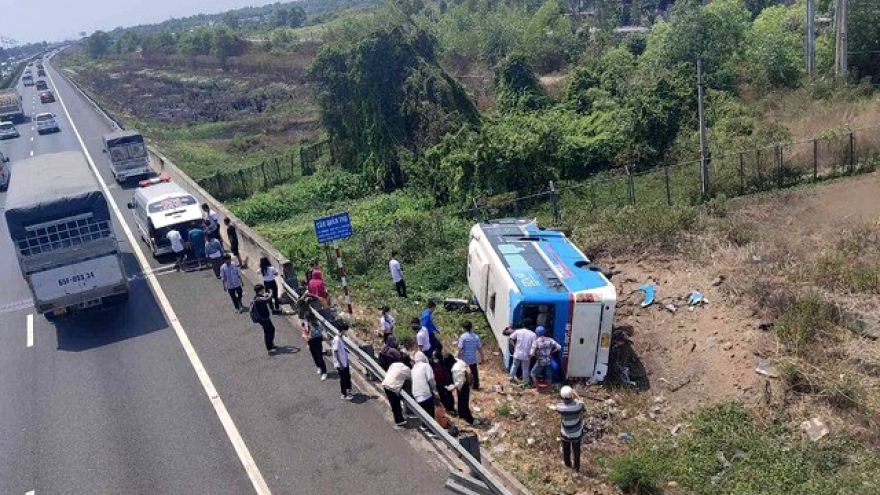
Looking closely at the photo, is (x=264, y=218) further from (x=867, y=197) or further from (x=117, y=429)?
(x=867, y=197)

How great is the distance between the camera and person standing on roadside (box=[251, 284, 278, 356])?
15391mm

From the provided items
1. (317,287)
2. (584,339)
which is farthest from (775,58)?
(317,287)

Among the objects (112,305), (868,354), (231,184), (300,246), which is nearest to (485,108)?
(231,184)

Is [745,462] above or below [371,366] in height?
below

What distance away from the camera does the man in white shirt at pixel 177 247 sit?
2180cm

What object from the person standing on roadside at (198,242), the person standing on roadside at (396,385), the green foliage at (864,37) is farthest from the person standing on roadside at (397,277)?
the green foliage at (864,37)

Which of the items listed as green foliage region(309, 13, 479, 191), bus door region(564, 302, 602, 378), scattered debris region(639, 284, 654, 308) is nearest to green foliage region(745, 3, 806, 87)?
green foliage region(309, 13, 479, 191)

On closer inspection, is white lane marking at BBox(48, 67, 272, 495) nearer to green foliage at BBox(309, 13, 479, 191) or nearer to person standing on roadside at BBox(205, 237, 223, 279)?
person standing on roadside at BBox(205, 237, 223, 279)

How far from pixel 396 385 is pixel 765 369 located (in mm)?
7097

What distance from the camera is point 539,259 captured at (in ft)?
56.9

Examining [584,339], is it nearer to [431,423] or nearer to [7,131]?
[431,423]

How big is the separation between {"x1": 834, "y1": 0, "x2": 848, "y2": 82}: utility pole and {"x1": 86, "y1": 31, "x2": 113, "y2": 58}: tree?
5676 inches

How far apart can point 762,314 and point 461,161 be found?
637 inches

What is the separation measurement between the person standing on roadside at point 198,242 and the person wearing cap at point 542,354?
1142cm
